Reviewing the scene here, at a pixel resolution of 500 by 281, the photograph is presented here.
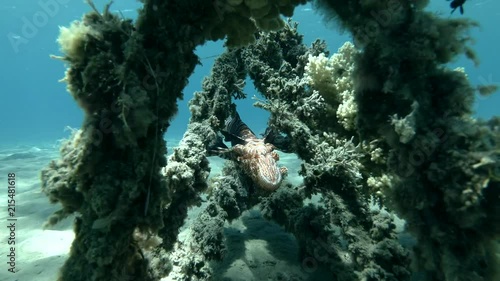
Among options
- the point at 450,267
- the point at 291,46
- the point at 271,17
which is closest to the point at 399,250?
the point at 450,267

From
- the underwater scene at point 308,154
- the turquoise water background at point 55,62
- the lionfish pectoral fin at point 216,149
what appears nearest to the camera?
the underwater scene at point 308,154

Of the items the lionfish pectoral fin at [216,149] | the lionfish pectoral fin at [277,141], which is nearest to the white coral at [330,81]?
the lionfish pectoral fin at [277,141]

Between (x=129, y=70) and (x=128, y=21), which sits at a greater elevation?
(x=128, y=21)

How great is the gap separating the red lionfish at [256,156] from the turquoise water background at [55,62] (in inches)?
67.2

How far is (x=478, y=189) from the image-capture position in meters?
1.80

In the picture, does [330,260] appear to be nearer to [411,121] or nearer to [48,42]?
[411,121]

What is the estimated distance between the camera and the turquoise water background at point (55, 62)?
13.7m

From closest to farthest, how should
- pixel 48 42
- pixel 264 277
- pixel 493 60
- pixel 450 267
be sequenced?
pixel 450 267 < pixel 264 277 < pixel 48 42 < pixel 493 60

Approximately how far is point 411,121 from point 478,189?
56cm

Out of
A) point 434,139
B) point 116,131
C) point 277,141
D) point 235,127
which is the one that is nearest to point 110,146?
point 116,131

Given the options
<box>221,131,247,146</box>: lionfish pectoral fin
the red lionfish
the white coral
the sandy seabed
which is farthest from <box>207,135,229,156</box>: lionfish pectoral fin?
the white coral

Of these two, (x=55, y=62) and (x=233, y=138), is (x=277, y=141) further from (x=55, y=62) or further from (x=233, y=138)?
(x=55, y=62)

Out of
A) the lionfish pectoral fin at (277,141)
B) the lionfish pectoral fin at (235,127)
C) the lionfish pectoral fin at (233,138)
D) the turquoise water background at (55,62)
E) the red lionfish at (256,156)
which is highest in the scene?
the turquoise water background at (55,62)

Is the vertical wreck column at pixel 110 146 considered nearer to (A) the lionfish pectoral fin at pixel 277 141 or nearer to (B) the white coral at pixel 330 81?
(B) the white coral at pixel 330 81
